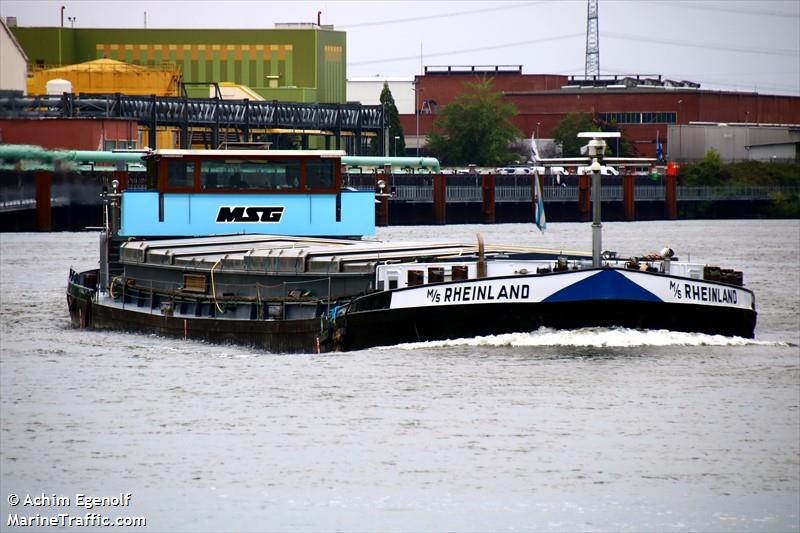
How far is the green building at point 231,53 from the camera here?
148m

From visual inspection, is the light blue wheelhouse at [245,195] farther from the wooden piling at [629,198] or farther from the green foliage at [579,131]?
the green foliage at [579,131]

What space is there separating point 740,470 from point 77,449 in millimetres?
11575

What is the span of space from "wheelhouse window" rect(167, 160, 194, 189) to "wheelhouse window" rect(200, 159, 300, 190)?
0.31 metres

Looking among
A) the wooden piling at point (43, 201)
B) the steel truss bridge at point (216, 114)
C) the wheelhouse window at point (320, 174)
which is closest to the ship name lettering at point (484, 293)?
the wheelhouse window at point (320, 174)

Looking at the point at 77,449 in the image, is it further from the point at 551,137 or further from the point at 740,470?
the point at 551,137

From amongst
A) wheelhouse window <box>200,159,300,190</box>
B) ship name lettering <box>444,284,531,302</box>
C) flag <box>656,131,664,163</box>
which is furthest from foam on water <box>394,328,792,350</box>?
flag <box>656,131,664,163</box>

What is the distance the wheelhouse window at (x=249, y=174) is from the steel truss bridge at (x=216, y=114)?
4247cm

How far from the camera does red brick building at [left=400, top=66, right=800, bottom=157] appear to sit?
145000 mm

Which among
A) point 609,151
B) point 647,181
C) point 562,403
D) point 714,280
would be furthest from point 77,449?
point 609,151

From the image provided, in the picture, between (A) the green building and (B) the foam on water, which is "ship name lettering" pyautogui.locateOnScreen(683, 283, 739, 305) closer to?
(B) the foam on water

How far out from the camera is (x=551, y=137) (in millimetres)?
152375

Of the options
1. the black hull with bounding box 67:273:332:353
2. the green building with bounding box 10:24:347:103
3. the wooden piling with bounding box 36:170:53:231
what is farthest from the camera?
the green building with bounding box 10:24:347:103

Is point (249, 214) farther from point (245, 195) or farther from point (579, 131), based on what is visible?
point (579, 131)

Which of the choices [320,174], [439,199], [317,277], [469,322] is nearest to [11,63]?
[439,199]
